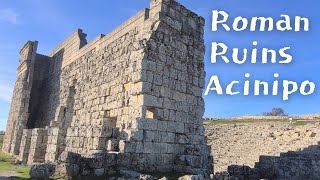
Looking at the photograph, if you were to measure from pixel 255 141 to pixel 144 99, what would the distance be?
24820 millimetres

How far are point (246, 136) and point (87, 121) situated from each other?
24110mm

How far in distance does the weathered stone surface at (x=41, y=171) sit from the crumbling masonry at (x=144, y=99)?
1.30 metres

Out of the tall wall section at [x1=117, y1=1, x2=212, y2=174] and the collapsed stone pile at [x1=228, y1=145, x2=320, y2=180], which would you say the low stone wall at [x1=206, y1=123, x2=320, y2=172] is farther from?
the tall wall section at [x1=117, y1=1, x2=212, y2=174]

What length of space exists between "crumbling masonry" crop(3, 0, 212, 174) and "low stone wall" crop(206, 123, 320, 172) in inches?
598

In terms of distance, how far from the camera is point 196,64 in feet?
35.8

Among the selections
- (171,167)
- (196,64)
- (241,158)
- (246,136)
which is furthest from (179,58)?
(246,136)

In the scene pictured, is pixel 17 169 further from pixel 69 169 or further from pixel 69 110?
pixel 69 110

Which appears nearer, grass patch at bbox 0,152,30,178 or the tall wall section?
grass patch at bbox 0,152,30,178

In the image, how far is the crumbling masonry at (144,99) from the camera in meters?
8.98

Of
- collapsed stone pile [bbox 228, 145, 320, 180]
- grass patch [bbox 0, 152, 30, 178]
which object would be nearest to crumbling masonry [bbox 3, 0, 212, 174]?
grass patch [bbox 0, 152, 30, 178]

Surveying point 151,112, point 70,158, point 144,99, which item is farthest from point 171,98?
point 70,158

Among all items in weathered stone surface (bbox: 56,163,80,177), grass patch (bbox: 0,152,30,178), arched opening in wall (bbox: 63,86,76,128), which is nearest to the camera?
weathered stone surface (bbox: 56,163,80,177)

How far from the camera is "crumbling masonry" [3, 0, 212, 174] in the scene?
354 inches

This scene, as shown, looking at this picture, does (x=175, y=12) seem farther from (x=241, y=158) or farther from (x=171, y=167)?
(x=241, y=158)
